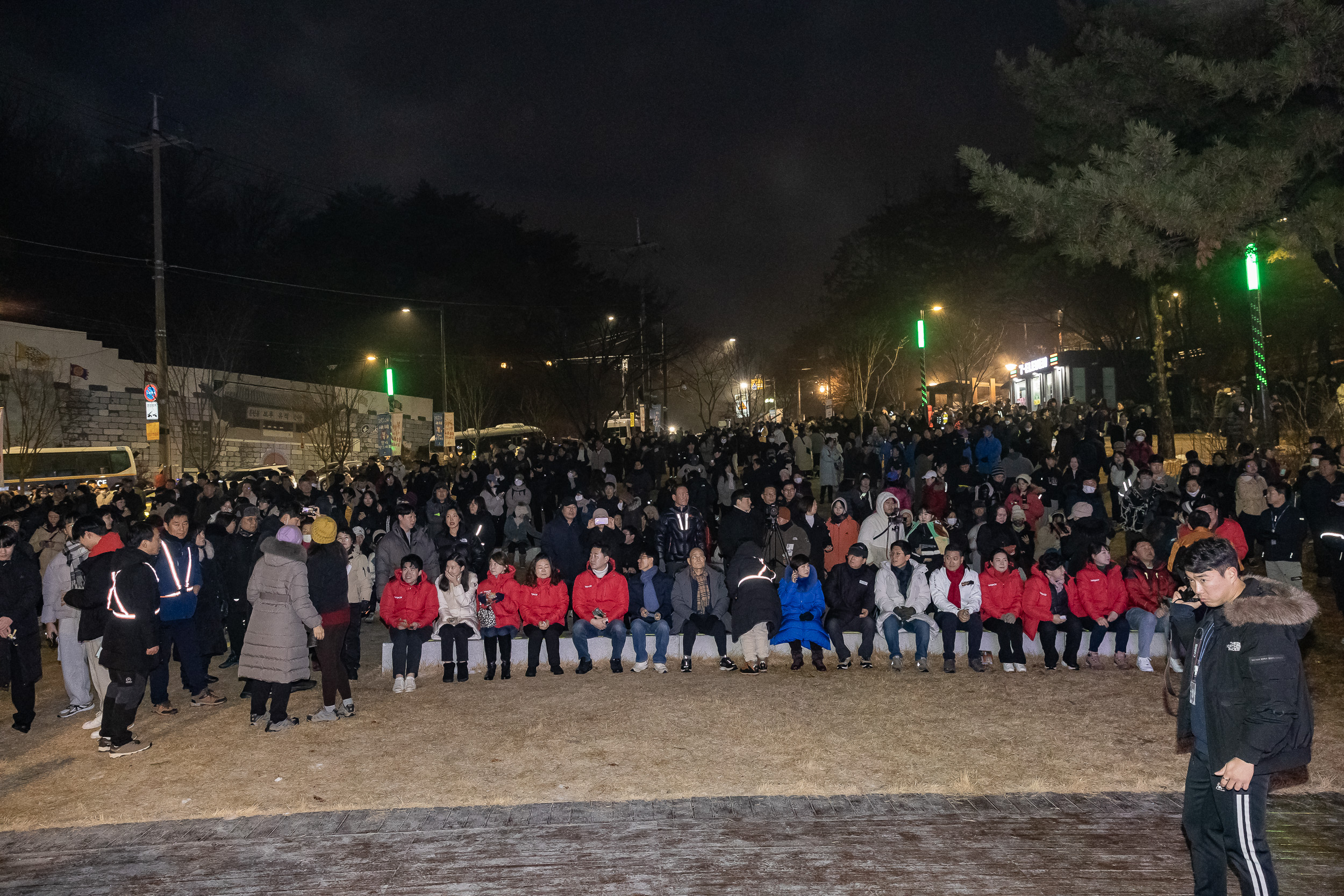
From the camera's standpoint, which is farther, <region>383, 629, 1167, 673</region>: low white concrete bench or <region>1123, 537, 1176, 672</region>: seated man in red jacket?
<region>383, 629, 1167, 673</region>: low white concrete bench

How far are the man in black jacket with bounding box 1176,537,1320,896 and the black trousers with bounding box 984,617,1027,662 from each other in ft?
17.0

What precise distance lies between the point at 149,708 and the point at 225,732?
1379 millimetres

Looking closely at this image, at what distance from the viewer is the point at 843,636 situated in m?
9.57

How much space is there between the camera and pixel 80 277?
39.7 meters

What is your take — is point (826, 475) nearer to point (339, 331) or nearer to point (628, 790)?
point (628, 790)

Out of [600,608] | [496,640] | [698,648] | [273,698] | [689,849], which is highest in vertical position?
[600,608]

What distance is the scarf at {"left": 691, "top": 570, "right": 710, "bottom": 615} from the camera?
971cm

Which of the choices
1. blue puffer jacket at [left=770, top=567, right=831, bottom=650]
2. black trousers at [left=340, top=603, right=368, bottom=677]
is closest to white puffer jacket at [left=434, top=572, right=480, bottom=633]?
black trousers at [left=340, top=603, right=368, bottom=677]

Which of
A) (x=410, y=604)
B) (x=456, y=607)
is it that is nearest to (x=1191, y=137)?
(x=456, y=607)

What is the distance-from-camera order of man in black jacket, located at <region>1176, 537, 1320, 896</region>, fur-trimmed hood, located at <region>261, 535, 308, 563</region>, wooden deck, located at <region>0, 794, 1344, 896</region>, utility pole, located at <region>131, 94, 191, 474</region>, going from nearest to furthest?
man in black jacket, located at <region>1176, 537, 1320, 896</region>, wooden deck, located at <region>0, 794, 1344, 896</region>, fur-trimmed hood, located at <region>261, 535, 308, 563</region>, utility pole, located at <region>131, 94, 191, 474</region>

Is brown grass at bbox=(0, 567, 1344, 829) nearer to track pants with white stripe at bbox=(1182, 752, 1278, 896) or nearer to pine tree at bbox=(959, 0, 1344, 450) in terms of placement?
track pants with white stripe at bbox=(1182, 752, 1278, 896)

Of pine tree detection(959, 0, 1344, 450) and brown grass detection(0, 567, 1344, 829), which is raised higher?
pine tree detection(959, 0, 1344, 450)

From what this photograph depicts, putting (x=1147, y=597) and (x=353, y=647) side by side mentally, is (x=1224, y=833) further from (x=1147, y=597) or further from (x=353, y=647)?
(x=353, y=647)

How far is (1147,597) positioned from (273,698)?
26.8 feet
